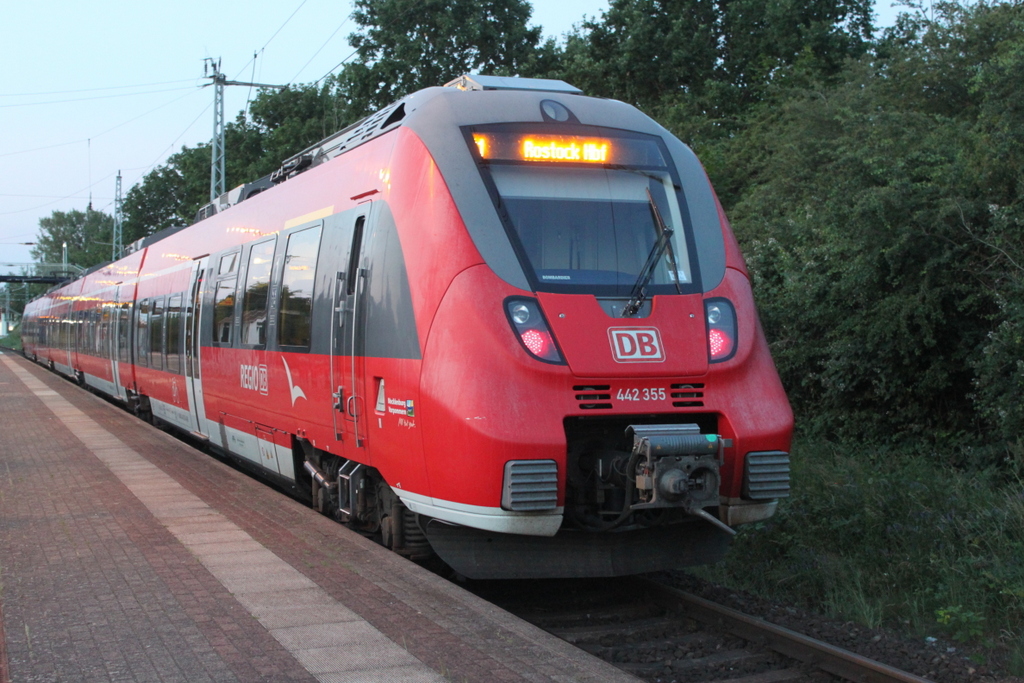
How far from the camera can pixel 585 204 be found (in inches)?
265

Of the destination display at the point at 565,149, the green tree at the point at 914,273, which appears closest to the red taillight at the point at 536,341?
the destination display at the point at 565,149

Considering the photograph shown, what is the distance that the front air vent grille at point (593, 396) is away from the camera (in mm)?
6004

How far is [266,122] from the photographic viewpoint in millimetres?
47625

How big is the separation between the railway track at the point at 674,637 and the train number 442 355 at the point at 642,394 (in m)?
1.46

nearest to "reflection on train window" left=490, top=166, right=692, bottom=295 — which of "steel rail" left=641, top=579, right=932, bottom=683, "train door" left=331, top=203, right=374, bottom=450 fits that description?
"train door" left=331, top=203, right=374, bottom=450

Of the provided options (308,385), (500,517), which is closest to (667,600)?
(500,517)

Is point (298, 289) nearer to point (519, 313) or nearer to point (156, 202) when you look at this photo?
point (519, 313)

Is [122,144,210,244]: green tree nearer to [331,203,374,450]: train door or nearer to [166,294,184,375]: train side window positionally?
[166,294,184,375]: train side window

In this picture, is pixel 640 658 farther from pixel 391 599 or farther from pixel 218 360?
pixel 218 360

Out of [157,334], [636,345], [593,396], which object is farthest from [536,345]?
[157,334]

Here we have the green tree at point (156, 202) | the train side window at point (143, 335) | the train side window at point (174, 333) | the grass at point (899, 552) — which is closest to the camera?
the grass at point (899, 552)

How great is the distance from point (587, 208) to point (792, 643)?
300 cm

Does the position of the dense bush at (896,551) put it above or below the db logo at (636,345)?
below

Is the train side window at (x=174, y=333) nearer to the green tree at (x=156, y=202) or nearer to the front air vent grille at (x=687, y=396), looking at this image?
the front air vent grille at (x=687, y=396)
